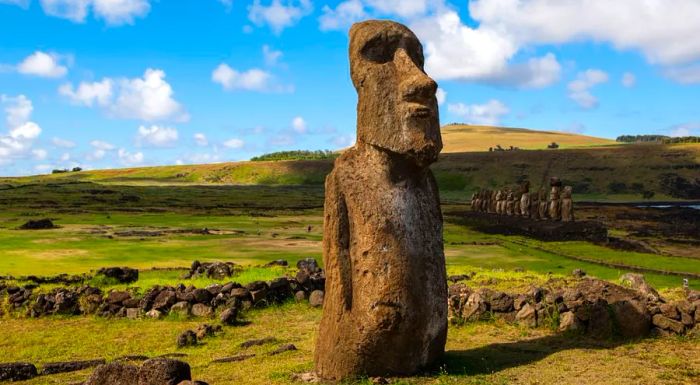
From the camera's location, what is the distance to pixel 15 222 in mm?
52594

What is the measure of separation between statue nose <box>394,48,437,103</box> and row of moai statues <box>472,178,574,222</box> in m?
40.5

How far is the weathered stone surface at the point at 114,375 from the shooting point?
9.51 meters

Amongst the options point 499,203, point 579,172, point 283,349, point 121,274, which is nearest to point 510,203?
point 499,203

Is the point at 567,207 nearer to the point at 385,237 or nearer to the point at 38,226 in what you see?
the point at 38,226

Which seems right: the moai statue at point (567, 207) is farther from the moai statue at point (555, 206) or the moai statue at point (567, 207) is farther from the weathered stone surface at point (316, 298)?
the weathered stone surface at point (316, 298)

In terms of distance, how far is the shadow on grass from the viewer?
11340 mm

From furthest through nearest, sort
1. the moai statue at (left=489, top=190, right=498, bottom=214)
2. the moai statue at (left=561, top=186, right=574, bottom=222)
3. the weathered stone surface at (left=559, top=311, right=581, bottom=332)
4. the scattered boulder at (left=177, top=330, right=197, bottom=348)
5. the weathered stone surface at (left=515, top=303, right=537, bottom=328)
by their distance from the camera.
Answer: the moai statue at (left=489, top=190, right=498, bottom=214) → the moai statue at (left=561, top=186, right=574, bottom=222) → the scattered boulder at (left=177, top=330, right=197, bottom=348) → the weathered stone surface at (left=515, top=303, right=537, bottom=328) → the weathered stone surface at (left=559, top=311, right=581, bottom=332)

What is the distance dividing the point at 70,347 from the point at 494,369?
32.8 feet

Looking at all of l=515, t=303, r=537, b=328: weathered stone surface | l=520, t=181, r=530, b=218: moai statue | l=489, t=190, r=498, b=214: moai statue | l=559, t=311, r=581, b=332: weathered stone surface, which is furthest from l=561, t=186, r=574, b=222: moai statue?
l=559, t=311, r=581, b=332: weathered stone surface

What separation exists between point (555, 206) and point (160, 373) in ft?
147

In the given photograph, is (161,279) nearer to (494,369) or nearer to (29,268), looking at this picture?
(29,268)

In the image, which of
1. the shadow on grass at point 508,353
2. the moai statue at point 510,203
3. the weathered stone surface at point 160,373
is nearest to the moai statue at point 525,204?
the moai statue at point 510,203

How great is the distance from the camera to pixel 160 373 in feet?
31.1

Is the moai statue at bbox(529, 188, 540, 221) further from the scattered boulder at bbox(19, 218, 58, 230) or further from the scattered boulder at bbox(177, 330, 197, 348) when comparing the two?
the scattered boulder at bbox(177, 330, 197, 348)
